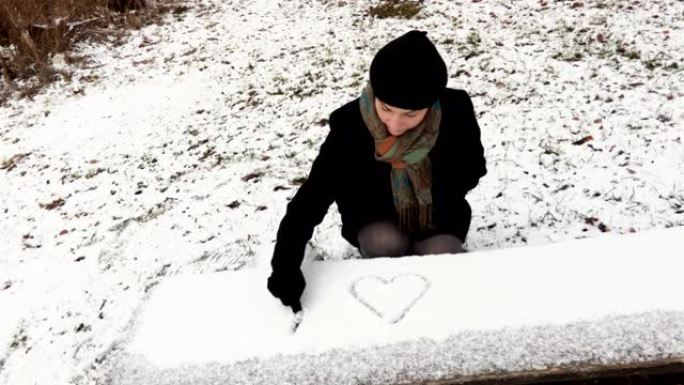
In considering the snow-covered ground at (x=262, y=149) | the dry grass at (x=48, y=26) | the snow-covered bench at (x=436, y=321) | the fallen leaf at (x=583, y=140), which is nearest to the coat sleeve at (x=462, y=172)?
the snow-covered bench at (x=436, y=321)

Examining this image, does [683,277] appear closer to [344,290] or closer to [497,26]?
[344,290]

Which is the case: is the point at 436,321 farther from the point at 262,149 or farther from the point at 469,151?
the point at 262,149

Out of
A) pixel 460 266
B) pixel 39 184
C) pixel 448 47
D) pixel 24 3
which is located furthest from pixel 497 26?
pixel 24 3

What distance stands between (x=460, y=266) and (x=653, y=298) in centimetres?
61

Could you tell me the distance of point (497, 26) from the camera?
231 inches

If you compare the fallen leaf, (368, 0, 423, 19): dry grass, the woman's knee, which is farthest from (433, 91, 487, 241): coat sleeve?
(368, 0, 423, 19): dry grass

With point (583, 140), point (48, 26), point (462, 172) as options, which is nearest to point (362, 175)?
point (462, 172)

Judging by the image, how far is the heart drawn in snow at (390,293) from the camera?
1636mm

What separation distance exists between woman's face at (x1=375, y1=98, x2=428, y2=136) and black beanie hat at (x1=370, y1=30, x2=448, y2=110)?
0.06 m

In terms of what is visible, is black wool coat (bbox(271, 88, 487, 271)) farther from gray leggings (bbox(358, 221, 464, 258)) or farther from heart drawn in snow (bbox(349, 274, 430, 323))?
heart drawn in snow (bbox(349, 274, 430, 323))

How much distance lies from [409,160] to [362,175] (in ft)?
0.78

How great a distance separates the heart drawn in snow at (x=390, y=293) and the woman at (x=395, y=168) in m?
0.23

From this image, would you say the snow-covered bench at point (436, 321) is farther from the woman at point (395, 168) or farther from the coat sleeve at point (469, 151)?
the coat sleeve at point (469, 151)

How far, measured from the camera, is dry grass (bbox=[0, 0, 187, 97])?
719 cm
